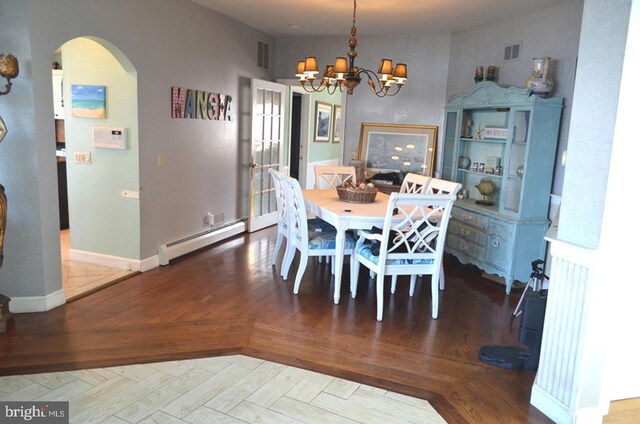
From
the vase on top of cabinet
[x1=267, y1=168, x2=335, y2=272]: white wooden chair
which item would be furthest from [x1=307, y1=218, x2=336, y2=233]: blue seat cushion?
the vase on top of cabinet

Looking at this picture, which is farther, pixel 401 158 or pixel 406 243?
pixel 401 158


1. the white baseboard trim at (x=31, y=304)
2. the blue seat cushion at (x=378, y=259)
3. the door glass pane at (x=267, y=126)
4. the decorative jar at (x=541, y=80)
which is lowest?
the white baseboard trim at (x=31, y=304)

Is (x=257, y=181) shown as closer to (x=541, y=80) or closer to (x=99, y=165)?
(x=99, y=165)

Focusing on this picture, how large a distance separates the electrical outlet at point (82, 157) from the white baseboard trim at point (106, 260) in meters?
→ 0.87

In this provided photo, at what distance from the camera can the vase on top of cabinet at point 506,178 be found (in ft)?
Result: 14.1

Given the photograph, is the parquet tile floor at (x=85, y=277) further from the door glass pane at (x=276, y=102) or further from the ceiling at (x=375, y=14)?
the door glass pane at (x=276, y=102)

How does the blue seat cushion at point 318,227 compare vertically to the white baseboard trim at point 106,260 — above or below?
above

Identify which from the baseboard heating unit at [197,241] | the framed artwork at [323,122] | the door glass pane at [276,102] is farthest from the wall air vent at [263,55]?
the framed artwork at [323,122]

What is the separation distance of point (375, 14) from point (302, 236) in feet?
8.73

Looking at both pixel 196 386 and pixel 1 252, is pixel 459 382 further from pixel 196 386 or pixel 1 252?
pixel 1 252

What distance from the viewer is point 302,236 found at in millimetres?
3992

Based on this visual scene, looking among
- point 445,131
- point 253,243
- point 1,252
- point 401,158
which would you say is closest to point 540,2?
point 445,131

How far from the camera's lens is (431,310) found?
3.84 meters

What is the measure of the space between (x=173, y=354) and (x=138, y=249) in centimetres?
177
